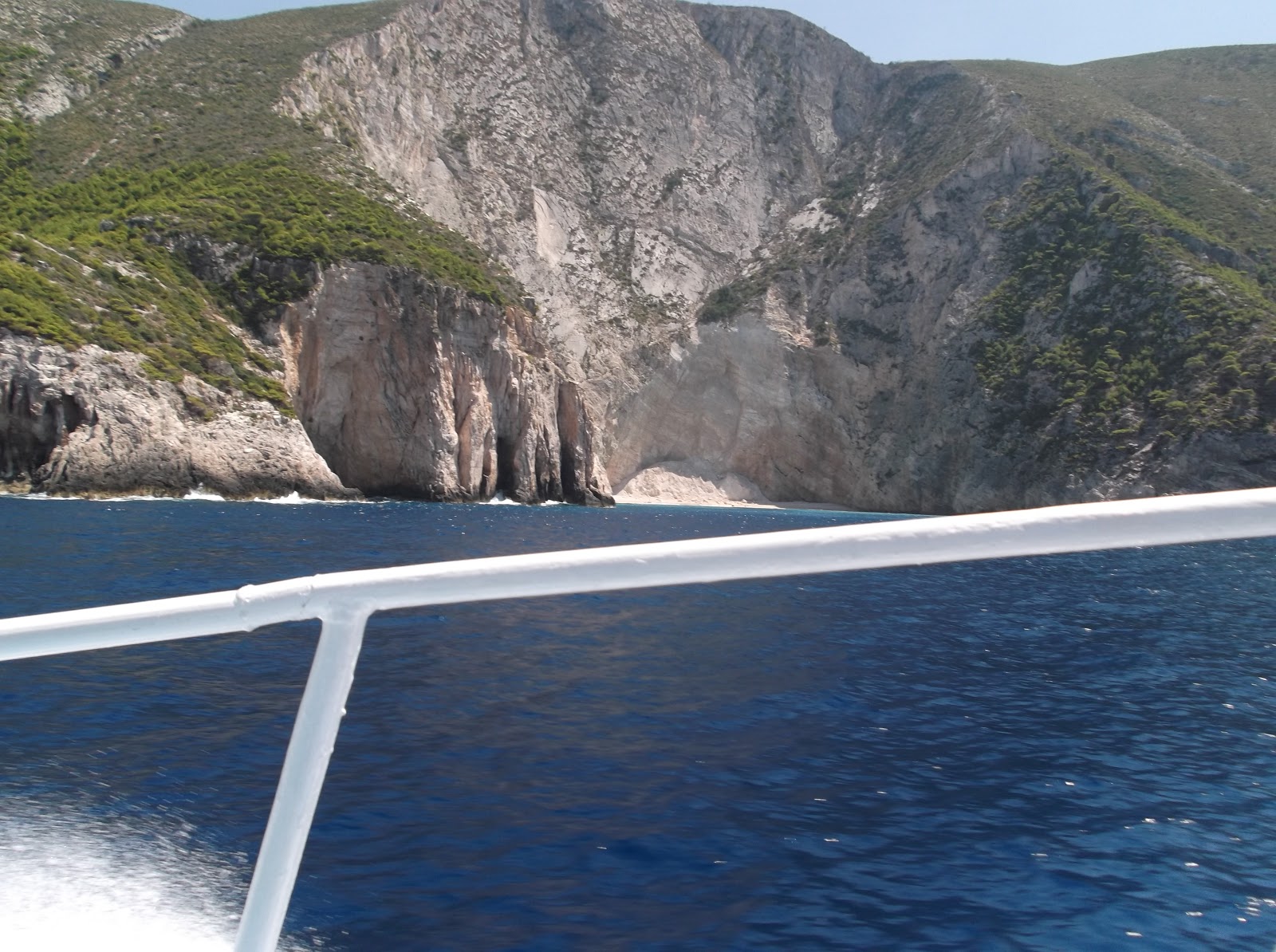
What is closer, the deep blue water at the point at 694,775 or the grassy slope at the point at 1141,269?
the deep blue water at the point at 694,775

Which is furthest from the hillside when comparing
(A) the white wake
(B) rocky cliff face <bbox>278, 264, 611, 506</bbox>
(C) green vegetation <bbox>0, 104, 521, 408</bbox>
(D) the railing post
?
(D) the railing post

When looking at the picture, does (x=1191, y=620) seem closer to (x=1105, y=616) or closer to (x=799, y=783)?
(x=1105, y=616)

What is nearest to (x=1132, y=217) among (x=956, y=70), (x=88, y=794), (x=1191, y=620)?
(x=956, y=70)

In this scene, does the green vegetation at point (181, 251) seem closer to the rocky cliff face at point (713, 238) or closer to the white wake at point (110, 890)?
the rocky cliff face at point (713, 238)

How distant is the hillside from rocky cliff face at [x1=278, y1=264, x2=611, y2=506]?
422mm

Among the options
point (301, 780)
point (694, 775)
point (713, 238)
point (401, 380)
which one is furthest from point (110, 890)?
point (713, 238)

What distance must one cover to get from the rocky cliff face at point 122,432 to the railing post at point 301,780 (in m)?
44.0

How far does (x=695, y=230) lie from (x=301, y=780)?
104m

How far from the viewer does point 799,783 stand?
330 inches

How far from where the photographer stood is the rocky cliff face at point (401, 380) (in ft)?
191

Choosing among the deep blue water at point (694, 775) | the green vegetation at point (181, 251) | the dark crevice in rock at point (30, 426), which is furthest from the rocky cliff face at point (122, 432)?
the deep blue water at point (694, 775)

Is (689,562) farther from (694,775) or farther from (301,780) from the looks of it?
(694,775)

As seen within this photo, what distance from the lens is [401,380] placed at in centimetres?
6047

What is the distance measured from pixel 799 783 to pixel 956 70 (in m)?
118
